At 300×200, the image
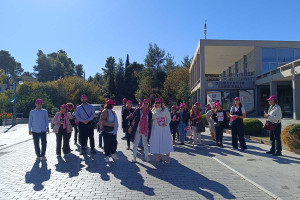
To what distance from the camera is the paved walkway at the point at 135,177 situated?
15.7 feet

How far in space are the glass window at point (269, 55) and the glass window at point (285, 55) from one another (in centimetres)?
66

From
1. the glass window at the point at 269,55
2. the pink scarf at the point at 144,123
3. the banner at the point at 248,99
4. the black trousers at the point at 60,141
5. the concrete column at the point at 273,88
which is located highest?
the glass window at the point at 269,55

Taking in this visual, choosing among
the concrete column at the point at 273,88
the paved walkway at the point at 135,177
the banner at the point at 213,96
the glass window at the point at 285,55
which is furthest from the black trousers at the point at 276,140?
the glass window at the point at 285,55

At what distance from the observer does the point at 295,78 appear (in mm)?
19531

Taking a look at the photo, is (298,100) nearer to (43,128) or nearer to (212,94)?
(212,94)

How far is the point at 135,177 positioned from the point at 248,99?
22.4 metres

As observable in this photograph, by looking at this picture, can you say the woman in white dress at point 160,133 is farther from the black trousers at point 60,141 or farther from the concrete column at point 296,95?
the concrete column at point 296,95

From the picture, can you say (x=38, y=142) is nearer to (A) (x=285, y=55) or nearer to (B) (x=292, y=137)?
(B) (x=292, y=137)

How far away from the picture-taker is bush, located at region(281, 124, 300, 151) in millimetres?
8039

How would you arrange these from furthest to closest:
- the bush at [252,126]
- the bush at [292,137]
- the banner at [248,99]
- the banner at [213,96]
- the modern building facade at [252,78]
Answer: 1. the banner at [248,99]
2. the modern building facade at [252,78]
3. the banner at [213,96]
4. the bush at [252,126]
5. the bush at [292,137]

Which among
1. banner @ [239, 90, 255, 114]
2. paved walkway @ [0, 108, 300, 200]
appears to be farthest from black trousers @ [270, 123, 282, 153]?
banner @ [239, 90, 255, 114]

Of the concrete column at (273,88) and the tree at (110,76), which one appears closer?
the concrete column at (273,88)

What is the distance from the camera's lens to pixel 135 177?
5852 mm

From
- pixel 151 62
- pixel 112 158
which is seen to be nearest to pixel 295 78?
pixel 112 158
